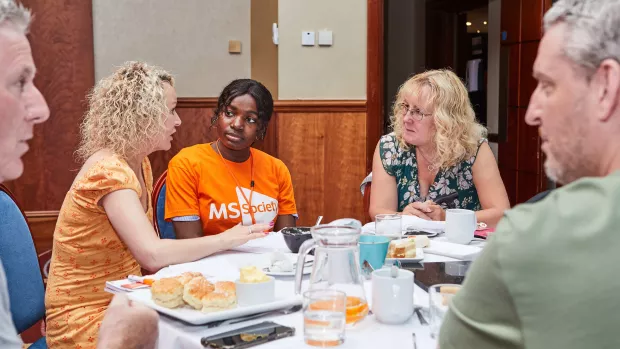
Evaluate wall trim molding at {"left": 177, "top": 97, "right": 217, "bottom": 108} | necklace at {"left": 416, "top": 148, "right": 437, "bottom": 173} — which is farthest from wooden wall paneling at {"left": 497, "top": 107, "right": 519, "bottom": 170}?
necklace at {"left": 416, "top": 148, "right": 437, "bottom": 173}

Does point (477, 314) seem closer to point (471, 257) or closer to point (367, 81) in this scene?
point (471, 257)

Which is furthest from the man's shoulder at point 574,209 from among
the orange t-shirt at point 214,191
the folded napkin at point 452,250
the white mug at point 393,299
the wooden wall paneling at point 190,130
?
the wooden wall paneling at point 190,130

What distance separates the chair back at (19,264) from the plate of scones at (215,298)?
0.62m

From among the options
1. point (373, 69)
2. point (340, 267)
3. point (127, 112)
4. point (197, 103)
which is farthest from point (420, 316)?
point (197, 103)

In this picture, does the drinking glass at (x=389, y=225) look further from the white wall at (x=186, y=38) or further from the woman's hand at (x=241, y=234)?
the white wall at (x=186, y=38)

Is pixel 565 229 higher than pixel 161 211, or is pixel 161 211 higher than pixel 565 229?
pixel 565 229

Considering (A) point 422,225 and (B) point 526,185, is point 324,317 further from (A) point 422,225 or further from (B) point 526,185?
(B) point 526,185

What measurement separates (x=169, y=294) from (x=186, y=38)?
3874mm

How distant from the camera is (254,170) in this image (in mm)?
2732

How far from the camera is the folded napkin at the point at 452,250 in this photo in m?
1.88

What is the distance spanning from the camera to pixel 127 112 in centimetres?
222

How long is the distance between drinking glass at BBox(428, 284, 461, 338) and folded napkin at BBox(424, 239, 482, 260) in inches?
25.8

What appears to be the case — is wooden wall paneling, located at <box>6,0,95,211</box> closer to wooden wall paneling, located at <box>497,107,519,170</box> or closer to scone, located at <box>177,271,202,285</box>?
scone, located at <box>177,271,202,285</box>

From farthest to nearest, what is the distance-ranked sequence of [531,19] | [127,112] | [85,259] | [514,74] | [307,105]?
[514,74] → [531,19] → [307,105] → [127,112] → [85,259]
